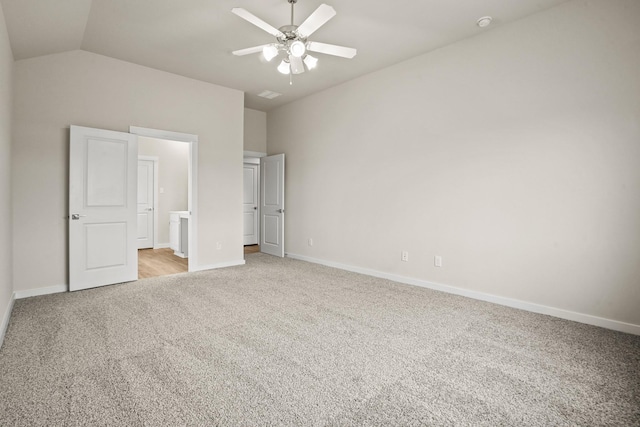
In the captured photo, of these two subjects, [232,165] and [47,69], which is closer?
[47,69]

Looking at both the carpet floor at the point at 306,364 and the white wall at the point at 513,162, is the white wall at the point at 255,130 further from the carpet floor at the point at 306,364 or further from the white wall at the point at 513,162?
the carpet floor at the point at 306,364

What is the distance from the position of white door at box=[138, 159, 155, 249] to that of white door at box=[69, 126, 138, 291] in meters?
3.19

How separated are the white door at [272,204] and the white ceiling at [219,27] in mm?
2210

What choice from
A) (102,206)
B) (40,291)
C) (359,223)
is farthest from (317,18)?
(40,291)

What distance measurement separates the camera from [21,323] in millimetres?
2867

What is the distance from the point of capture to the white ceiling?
298 cm

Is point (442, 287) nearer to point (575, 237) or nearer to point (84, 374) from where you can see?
Answer: point (575, 237)

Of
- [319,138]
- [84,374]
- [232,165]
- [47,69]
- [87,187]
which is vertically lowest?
[84,374]

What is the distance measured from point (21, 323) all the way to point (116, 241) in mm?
1454

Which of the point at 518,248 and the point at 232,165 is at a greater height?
the point at 232,165

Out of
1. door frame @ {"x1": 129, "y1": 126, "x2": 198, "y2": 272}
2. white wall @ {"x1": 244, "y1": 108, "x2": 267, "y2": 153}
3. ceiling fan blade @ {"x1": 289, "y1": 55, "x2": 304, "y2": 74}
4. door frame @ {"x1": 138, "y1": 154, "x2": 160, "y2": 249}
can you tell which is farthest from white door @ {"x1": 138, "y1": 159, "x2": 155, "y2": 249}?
ceiling fan blade @ {"x1": 289, "y1": 55, "x2": 304, "y2": 74}

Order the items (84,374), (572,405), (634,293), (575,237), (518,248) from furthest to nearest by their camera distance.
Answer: (518,248) < (575,237) < (634,293) < (84,374) < (572,405)

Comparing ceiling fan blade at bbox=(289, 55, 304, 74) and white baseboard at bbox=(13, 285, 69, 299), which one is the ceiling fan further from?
white baseboard at bbox=(13, 285, 69, 299)

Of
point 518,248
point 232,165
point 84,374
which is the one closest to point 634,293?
point 518,248
